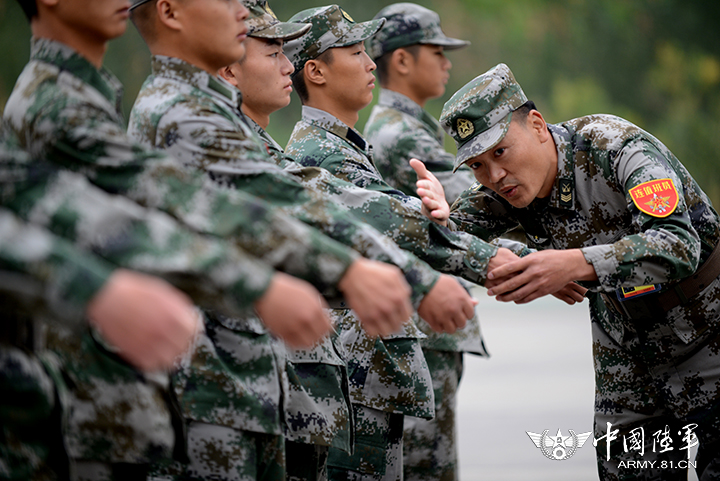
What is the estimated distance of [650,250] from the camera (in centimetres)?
223

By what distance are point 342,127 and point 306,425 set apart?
1.13m

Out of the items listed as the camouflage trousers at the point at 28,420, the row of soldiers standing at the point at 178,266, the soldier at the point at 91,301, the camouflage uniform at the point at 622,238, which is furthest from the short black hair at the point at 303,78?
the camouflage trousers at the point at 28,420

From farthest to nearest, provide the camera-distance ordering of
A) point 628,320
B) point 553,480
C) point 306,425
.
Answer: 1. point 553,480
2. point 628,320
3. point 306,425

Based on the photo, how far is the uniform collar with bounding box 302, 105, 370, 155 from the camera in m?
2.70

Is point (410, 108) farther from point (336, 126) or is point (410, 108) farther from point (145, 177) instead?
point (145, 177)

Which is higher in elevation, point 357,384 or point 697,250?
point 697,250

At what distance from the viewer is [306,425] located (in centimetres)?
205

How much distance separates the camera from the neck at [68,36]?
5.01 feet

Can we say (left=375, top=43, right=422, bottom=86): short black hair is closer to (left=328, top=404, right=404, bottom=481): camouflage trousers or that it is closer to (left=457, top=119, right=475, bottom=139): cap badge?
(left=457, top=119, right=475, bottom=139): cap badge

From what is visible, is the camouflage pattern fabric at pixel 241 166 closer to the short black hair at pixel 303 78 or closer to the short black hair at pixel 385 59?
the short black hair at pixel 303 78

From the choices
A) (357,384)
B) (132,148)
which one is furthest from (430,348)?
(132,148)

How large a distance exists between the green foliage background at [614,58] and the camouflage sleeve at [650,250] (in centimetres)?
741

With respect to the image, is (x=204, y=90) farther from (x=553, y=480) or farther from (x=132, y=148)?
(x=553, y=480)

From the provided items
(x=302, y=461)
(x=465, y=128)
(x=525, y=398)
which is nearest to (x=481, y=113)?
(x=465, y=128)
